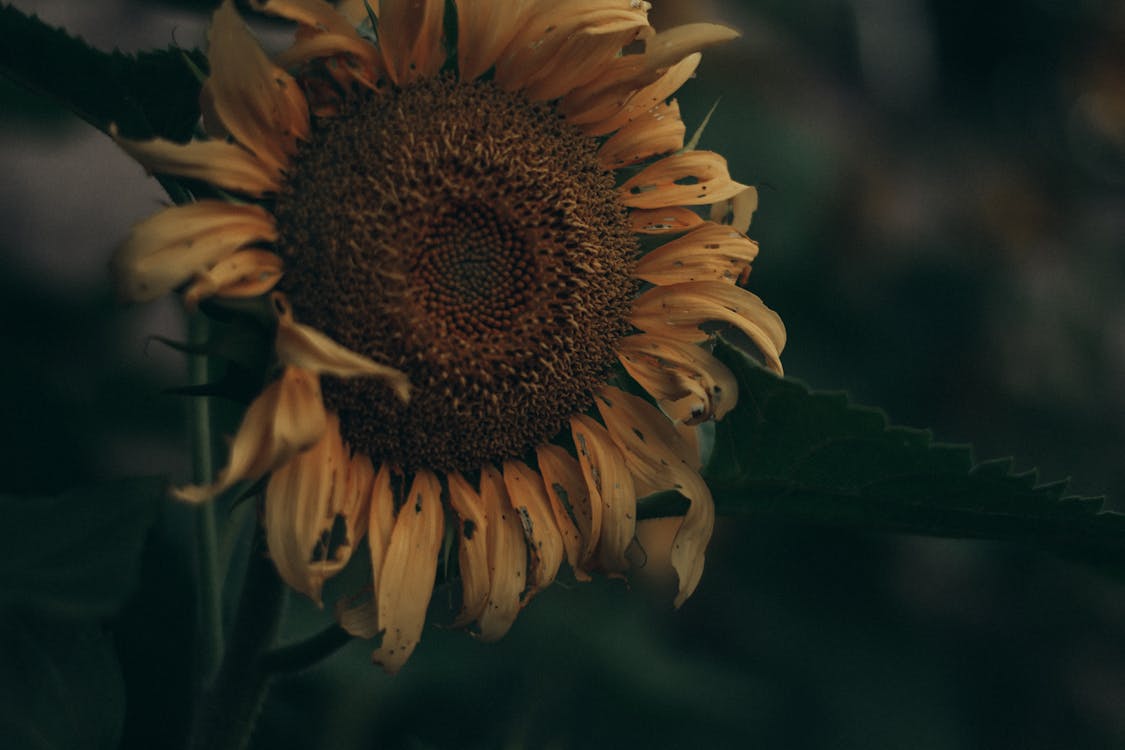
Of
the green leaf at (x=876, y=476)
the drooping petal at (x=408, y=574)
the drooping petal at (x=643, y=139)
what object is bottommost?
the drooping petal at (x=408, y=574)

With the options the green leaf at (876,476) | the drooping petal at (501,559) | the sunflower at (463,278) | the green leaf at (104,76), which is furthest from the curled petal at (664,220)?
the green leaf at (104,76)

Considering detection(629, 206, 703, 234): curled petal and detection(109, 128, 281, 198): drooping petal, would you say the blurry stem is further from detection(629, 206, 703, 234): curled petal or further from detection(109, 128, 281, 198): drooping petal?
detection(629, 206, 703, 234): curled petal

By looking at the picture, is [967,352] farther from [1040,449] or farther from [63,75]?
[63,75]

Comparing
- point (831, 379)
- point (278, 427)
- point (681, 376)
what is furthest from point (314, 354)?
point (831, 379)

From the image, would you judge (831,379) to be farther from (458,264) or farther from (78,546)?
(78,546)

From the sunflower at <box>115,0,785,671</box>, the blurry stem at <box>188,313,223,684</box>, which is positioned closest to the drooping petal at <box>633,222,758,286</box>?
the sunflower at <box>115,0,785,671</box>

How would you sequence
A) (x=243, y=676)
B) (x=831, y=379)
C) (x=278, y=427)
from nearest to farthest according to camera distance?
(x=278, y=427) < (x=243, y=676) < (x=831, y=379)

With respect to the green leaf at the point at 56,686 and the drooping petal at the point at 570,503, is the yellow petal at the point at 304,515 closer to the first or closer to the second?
the drooping petal at the point at 570,503
